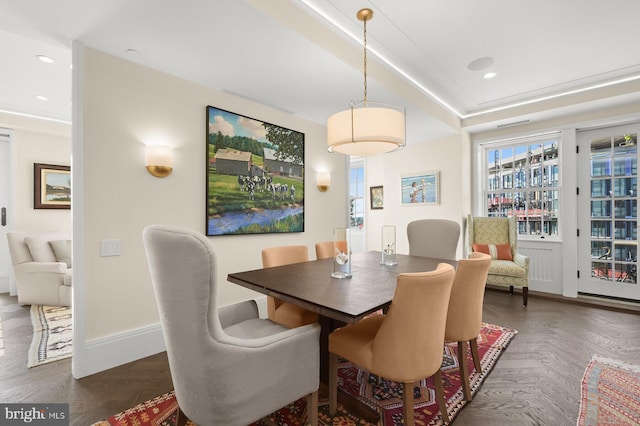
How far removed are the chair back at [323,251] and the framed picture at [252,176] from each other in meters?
0.80

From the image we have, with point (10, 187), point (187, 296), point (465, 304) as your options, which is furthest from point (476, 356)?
point (10, 187)

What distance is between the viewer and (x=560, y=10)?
86.9 inches

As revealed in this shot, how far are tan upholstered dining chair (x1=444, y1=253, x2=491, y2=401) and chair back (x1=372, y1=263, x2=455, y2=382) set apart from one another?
41cm

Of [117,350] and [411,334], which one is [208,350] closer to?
[411,334]

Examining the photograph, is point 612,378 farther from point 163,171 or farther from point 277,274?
point 163,171

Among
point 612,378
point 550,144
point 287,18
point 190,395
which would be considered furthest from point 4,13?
point 550,144

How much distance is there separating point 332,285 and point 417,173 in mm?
3706

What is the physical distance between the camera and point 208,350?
1.11 metres

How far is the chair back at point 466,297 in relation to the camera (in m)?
1.74

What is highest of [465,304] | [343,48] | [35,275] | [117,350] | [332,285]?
[343,48]

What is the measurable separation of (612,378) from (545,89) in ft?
10.4

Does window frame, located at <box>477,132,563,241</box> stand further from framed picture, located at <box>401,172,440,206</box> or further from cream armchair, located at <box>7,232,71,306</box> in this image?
cream armchair, located at <box>7,232,71,306</box>

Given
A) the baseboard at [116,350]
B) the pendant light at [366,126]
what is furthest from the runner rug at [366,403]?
the pendant light at [366,126]

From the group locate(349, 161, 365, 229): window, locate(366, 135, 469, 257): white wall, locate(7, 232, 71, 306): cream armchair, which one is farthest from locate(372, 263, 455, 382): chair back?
locate(349, 161, 365, 229): window
